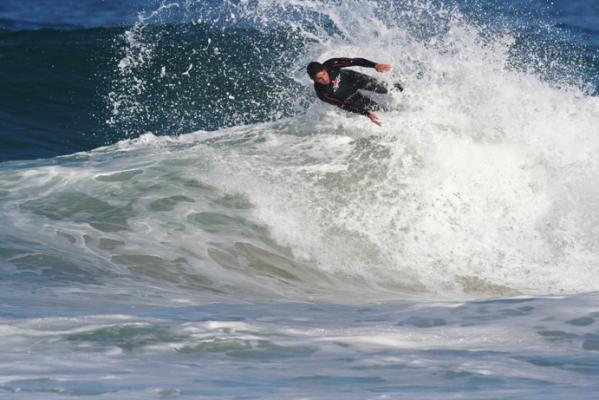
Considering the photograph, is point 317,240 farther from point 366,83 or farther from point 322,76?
point 366,83

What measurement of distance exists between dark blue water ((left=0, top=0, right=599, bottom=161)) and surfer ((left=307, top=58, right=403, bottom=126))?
3.66 meters

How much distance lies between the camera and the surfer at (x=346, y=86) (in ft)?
33.4

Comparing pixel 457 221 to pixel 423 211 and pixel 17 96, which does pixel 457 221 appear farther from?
pixel 17 96

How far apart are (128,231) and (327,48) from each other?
462cm

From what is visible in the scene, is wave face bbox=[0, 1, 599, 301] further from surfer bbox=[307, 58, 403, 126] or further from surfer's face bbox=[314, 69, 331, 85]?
surfer's face bbox=[314, 69, 331, 85]

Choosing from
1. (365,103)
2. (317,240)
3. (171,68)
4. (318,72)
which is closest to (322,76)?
(318,72)

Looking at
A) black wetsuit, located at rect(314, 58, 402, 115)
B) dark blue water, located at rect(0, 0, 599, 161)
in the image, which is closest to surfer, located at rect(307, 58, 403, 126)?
black wetsuit, located at rect(314, 58, 402, 115)

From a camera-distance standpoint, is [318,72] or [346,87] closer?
[318,72]

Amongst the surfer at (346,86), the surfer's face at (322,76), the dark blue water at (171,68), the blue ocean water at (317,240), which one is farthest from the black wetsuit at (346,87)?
the dark blue water at (171,68)

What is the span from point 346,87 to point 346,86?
11 millimetres

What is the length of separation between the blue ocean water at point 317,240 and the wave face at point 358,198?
0.09 feet

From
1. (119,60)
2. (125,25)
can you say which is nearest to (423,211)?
(119,60)

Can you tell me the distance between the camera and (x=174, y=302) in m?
6.89

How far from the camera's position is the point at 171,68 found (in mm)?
19531
